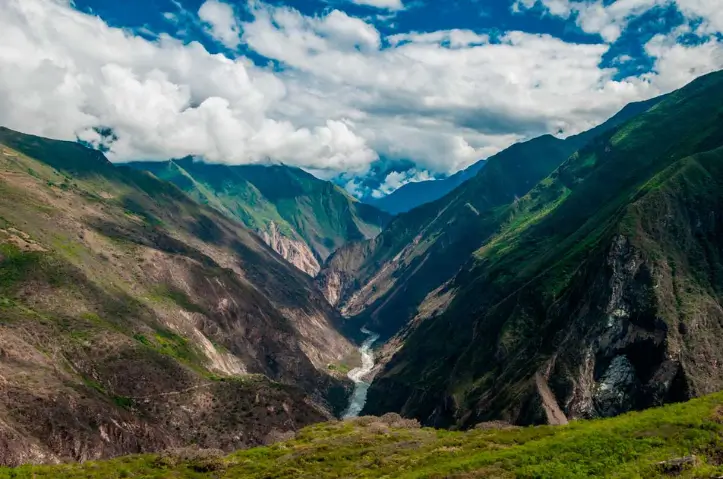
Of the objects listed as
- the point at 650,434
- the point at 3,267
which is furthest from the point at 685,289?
the point at 3,267

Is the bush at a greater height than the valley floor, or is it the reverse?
the valley floor

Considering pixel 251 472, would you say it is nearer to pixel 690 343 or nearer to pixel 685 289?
pixel 690 343

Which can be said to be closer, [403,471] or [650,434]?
[650,434]

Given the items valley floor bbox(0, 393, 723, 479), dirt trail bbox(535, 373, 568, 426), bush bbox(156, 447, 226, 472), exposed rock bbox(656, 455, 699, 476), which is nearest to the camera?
exposed rock bbox(656, 455, 699, 476)

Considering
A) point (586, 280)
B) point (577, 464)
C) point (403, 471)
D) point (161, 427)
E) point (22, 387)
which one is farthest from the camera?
point (586, 280)

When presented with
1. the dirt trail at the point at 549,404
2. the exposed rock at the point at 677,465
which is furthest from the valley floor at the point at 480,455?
the dirt trail at the point at 549,404

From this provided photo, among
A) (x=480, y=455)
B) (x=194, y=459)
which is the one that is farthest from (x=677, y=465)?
(x=194, y=459)

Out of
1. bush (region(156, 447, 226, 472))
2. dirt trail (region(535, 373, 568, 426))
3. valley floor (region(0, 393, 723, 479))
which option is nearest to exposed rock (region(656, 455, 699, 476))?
valley floor (region(0, 393, 723, 479))

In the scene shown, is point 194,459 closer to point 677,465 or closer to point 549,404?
point 677,465

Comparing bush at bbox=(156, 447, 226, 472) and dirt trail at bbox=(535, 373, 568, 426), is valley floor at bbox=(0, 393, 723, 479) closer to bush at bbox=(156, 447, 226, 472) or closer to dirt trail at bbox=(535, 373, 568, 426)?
bush at bbox=(156, 447, 226, 472)
